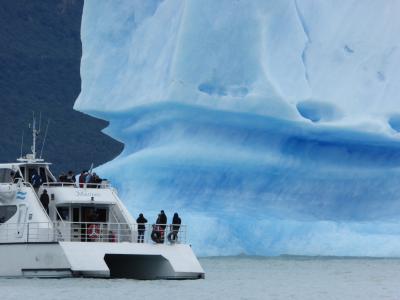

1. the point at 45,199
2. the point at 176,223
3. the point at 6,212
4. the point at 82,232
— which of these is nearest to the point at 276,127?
the point at 176,223

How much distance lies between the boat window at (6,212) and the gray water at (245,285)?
1.38 meters

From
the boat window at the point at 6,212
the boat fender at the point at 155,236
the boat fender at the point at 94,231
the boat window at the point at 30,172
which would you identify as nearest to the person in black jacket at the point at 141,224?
the boat fender at the point at 155,236

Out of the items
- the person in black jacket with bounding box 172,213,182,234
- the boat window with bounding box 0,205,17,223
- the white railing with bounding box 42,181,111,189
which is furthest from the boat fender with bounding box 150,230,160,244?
the boat window with bounding box 0,205,17,223

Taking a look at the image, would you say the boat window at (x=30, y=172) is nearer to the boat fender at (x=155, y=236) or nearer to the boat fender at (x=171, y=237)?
the boat fender at (x=155, y=236)

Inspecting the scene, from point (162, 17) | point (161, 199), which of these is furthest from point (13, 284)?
point (162, 17)

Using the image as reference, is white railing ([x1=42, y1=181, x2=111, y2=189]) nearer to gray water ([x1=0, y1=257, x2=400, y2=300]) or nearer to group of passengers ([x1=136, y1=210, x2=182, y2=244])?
group of passengers ([x1=136, y1=210, x2=182, y2=244])

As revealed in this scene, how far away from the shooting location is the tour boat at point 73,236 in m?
28.8

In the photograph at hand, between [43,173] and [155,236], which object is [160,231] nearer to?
[155,236]

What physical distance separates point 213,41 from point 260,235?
4.68 meters

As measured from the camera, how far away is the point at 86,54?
41000mm

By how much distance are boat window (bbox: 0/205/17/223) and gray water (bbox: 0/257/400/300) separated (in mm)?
1385

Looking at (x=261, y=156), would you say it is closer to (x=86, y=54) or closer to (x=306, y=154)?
(x=306, y=154)

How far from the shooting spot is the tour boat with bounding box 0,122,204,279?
28844 mm

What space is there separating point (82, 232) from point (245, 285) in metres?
3.20
